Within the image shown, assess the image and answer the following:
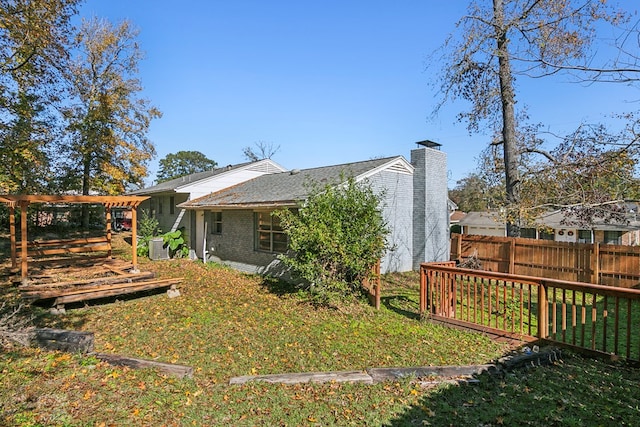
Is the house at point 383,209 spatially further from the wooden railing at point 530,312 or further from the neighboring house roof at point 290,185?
the wooden railing at point 530,312

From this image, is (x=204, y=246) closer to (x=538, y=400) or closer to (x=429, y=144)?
(x=429, y=144)

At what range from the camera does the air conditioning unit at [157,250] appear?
14720 millimetres

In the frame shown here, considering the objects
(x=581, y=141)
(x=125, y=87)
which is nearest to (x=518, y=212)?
(x=581, y=141)

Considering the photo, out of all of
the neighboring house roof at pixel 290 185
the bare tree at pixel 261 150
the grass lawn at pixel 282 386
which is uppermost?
the bare tree at pixel 261 150

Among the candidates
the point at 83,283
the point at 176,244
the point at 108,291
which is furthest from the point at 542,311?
the point at 176,244

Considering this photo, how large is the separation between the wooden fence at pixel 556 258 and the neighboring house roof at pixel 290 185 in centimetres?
398

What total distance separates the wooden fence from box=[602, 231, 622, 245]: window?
15.2 m

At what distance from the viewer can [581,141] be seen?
758 cm

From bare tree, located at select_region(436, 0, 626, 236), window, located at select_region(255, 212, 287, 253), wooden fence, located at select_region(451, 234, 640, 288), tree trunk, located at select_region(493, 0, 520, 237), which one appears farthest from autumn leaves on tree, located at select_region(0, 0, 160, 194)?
wooden fence, located at select_region(451, 234, 640, 288)

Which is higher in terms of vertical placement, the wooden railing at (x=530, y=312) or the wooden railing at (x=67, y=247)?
the wooden railing at (x=67, y=247)

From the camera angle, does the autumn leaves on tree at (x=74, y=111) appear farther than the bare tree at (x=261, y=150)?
No

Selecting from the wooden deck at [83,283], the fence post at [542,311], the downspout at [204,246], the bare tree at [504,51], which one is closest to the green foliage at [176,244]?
the downspout at [204,246]

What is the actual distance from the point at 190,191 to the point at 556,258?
14.6 m

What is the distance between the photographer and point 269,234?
1183 centimetres
